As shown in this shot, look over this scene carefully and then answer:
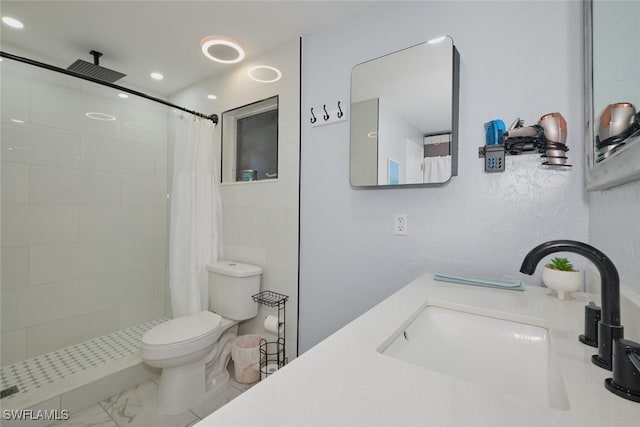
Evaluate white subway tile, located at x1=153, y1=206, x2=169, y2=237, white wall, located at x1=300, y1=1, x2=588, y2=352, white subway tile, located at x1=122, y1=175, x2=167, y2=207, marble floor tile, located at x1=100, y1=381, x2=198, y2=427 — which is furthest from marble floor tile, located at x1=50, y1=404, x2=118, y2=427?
white subway tile, located at x1=122, y1=175, x2=167, y2=207

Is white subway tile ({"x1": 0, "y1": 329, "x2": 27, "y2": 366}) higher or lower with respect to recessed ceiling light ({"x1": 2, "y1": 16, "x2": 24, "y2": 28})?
lower

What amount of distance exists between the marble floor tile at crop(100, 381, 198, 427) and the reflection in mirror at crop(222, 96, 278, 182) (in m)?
1.59

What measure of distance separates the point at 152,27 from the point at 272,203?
1.38m

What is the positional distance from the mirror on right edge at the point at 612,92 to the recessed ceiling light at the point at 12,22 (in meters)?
2.93

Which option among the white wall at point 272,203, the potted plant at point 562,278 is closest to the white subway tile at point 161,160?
the white wall at point 272,203

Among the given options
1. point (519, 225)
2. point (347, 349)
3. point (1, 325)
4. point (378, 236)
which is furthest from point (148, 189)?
point (519, 225)

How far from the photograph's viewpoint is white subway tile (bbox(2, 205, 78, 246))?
6.33 feet

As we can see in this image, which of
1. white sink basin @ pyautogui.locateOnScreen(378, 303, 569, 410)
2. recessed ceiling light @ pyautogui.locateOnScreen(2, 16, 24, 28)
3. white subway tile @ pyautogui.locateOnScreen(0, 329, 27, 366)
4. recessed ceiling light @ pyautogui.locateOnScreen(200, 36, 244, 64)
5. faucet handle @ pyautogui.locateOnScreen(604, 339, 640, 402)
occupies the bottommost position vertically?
white subway tile @ pyautogui.locateOnScreen(0, 329, 27, 366)

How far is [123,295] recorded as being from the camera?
249 cm

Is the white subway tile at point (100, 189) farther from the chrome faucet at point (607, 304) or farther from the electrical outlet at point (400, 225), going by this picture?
the chrome faucet at point (607, 304)

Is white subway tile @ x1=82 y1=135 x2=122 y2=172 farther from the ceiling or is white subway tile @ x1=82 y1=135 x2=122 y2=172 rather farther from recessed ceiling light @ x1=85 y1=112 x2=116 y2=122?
the ceiling

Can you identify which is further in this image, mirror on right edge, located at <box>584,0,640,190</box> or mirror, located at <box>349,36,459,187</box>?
mirror, located at <box>349,36,459,187</box>

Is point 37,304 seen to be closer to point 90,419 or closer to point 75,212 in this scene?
point 75,212

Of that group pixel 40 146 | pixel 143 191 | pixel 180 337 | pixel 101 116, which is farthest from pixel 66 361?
pixel 101 116
